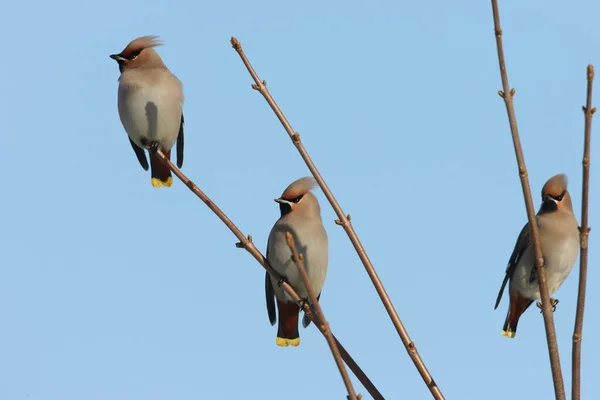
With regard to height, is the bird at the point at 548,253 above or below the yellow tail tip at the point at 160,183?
below

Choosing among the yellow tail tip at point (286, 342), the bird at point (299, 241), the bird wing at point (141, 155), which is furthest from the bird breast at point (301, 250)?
the bird wing at point (141, 155)

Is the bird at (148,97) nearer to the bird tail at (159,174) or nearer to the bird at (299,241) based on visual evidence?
the bird tail at (159,174)

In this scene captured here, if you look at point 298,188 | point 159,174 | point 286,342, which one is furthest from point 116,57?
point 286,342

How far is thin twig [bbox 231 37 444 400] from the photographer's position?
2355 mm

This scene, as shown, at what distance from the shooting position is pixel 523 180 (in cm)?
226

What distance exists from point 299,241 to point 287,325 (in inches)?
29.5

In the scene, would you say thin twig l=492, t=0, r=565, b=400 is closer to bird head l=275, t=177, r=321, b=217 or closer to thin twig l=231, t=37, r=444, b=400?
thin twig l=231, t=37, r=444, b=400

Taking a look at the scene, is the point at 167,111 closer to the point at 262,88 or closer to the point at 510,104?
the point at 262,88

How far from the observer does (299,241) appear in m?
4.97

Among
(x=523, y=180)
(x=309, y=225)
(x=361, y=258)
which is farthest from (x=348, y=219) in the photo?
(x=309, y=225)

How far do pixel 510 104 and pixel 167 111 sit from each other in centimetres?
400

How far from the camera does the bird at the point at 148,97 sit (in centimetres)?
589

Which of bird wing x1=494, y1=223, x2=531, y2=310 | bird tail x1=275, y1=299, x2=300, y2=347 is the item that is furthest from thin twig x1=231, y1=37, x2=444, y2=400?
bird wing x1=494, y1=223, x2=531, y2=310

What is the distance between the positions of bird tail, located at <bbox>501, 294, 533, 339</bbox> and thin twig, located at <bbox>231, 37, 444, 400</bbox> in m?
3.84
